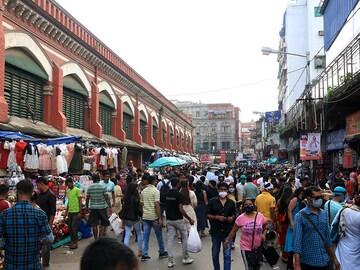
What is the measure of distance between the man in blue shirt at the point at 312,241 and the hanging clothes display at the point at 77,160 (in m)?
9.61

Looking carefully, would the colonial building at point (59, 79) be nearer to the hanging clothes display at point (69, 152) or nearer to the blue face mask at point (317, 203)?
the hanging clothes display at point (69, 152)

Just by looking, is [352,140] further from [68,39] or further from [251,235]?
[68,39]

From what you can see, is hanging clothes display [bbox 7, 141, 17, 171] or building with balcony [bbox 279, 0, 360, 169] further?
building with balcony [bbox 279, 0, 360, 169]

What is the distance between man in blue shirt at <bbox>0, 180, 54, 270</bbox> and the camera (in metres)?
4.55

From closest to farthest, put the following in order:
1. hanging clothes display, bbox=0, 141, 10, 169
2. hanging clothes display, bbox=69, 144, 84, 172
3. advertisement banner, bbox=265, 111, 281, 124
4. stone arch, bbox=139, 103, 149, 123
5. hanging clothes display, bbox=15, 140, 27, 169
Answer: hanging clothes display, bbox=0, 141, 10, 169 → hanging clothes display, bbox=15, 140, 27, 169 → hanging clothes display, bbox=69, 144, 84, 172 → stone arch, bbox=139, 103, 149, 123 → advertisement banner, bbox=265, 111, 281, 124

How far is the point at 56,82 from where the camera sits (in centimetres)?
1750

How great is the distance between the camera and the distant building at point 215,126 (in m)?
91.0

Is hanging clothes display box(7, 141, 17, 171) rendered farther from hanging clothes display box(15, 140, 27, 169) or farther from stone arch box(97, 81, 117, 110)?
stone arch box(97, 81, 117, 110)

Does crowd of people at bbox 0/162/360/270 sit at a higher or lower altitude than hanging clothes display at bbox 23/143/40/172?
lower

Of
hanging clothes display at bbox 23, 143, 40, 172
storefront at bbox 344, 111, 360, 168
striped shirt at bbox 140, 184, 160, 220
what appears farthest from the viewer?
storefront at bbox 344, 111, 360, 168

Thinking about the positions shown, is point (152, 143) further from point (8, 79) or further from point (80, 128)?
point (8, 79)

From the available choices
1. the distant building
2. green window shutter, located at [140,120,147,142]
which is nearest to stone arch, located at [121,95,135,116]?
green window shutter, located at [140,120,147,142]

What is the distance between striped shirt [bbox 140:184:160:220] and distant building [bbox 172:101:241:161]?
81.9 metres

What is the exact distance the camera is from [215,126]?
91.6 meters
